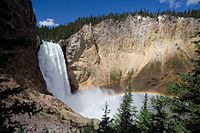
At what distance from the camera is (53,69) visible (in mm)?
85688

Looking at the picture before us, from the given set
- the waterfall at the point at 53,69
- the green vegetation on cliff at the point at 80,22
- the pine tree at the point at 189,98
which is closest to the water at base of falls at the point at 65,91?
the waterfall at the point at 53,69

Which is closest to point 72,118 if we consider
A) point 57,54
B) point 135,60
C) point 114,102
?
point 57,54

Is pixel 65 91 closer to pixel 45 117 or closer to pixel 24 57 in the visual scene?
pixel 24 57

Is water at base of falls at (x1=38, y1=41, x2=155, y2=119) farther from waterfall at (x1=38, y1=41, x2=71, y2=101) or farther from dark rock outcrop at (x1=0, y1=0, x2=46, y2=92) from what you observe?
dark rock outcrop at (x1=0, y1=0, x2=46, y2=92)

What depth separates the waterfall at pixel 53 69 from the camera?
82.4m

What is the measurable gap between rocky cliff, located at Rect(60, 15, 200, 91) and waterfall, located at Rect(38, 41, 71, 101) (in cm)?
1102

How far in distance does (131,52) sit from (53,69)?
3080 centimetres

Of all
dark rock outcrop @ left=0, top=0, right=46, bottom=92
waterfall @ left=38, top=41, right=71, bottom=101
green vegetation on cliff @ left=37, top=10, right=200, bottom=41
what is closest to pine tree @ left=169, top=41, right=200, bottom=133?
dark rock outcrop @ left=0, top=0, right=46, bottom=92

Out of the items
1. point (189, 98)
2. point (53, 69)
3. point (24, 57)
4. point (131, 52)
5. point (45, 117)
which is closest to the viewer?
point (189, 98)

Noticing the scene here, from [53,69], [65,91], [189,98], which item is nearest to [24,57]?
[53,69]

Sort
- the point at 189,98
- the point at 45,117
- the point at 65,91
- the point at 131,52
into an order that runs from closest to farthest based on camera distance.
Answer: the point at 189,98 → the point at 45,117 → the point at 65,91 → the point at 131,52

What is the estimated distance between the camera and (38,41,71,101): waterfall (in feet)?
270

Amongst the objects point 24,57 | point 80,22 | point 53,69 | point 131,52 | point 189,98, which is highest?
point 80,22

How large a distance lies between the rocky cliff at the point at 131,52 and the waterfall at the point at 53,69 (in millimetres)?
11020
